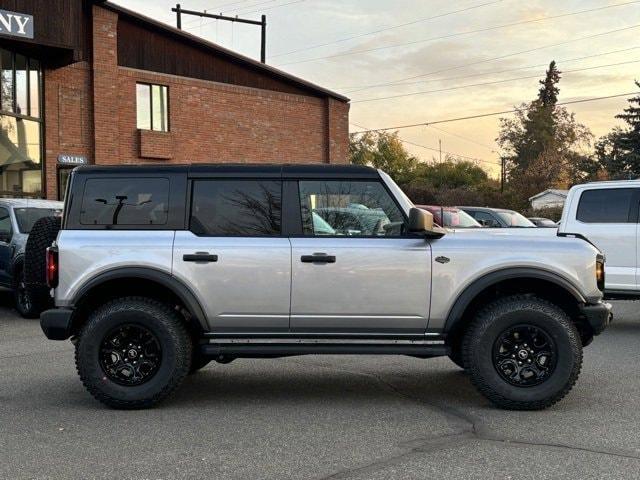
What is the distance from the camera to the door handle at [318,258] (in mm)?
5531

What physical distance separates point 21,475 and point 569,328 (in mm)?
4101

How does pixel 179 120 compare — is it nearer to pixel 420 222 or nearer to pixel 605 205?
pixel 605 205

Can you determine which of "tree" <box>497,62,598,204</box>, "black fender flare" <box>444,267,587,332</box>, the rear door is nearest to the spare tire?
"black fender flare" <box>444,267,587,332</box>

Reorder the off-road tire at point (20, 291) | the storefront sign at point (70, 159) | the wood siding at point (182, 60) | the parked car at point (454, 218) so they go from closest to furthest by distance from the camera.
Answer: the off-road tire at point (20, 291) < the parked car at point (454, 218) < the storefront sign at point (70, 159) < the wood siding at point (182, 60)

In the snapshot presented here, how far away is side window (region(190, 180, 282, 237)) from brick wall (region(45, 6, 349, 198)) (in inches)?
629

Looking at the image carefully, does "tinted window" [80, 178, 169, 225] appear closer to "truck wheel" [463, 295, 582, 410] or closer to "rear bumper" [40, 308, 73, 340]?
"rear bumper" [40, 308, 73, 340]

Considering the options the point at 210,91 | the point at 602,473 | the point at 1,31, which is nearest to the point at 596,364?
the point at 602,473

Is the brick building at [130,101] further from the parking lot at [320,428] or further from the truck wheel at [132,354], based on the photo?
the truck wheel at [132,354]

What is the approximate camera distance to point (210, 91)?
25125mm

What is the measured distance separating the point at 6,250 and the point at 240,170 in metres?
7.01

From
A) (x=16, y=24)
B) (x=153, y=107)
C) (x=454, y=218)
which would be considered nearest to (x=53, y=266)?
(x=454, y=218)

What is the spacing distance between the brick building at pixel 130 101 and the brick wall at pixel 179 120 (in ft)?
0.12

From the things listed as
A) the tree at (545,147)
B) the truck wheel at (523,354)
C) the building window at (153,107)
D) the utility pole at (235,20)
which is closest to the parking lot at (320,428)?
the truck wheel at (523,354)

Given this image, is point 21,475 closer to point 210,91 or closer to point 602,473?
point 602,473
